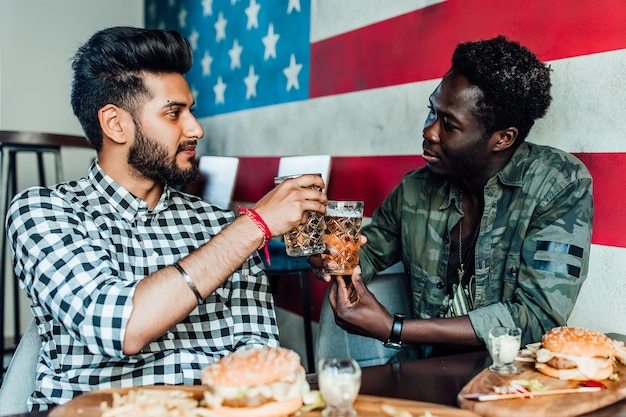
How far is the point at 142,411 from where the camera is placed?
0.96m

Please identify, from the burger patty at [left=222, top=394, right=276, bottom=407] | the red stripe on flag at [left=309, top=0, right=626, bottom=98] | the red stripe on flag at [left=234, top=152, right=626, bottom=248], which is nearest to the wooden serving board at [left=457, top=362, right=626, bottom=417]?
the burger patty at [left=222, top=394, right=276, bottom=407]

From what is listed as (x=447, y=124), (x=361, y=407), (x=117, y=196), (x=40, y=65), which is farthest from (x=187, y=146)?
(x=40, y=65)

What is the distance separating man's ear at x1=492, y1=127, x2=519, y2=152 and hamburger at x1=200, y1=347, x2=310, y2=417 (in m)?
1.06

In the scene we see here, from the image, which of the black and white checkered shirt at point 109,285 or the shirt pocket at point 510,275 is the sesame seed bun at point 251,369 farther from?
the shirt pocket at point 510,275

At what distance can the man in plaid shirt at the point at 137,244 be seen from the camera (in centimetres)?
125

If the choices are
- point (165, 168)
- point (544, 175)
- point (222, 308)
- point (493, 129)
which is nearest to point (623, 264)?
point (544, 175)

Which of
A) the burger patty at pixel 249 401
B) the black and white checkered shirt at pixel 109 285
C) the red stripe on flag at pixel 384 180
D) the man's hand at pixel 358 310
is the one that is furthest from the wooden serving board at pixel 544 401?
the red stripe on flag at pixel 384 180

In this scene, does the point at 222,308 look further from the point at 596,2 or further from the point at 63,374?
the point at 596,2

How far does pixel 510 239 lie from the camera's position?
174 cm

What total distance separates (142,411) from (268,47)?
114 inches

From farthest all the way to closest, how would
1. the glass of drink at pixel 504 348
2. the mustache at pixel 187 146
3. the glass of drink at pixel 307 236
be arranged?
the mustache at pixel 187 146 → the glass of drink at pixel 307 236 → the glass of drink at pixel 504 348

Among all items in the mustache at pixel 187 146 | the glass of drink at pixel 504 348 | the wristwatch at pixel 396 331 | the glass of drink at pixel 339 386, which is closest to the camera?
the glass of drink at pixel 339 386

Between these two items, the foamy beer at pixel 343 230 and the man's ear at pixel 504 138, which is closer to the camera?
the foamy beer at pixel 343 230

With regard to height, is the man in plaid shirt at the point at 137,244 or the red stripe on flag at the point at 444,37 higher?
the red stripe on flag at the point at 444,37
